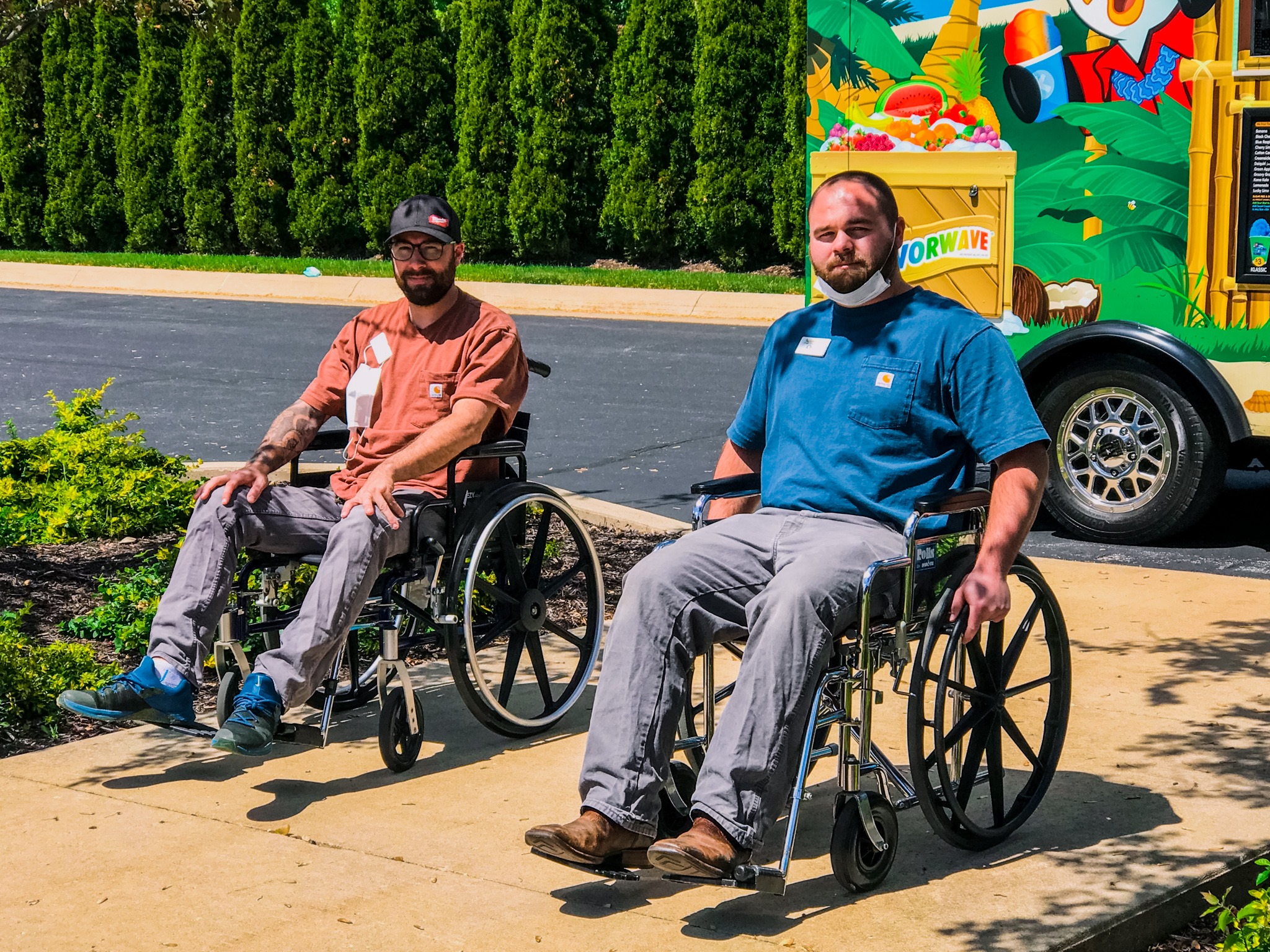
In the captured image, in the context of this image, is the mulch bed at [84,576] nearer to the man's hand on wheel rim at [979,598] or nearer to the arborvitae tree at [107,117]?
the man's hand on wheel rim at [979,598]

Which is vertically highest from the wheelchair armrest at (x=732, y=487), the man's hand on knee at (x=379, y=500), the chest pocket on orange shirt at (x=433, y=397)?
the chest pocket on orange shirt at (x=433, y=397)

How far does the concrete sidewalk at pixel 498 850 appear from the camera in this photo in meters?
3.63

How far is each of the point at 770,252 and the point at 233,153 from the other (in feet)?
29.0

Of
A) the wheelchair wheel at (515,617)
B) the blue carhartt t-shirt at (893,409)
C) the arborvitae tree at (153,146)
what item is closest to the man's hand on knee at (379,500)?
the wheelchair wheel at (515,617)

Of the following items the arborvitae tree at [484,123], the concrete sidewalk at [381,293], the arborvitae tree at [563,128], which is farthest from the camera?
the arborvitae tree at [484,123]

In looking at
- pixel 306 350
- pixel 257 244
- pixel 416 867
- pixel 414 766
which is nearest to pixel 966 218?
pixel 414 766

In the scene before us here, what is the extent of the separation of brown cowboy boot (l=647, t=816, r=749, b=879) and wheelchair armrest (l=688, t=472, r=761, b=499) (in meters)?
1.11

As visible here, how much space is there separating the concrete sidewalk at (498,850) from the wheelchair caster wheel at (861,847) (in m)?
0.04

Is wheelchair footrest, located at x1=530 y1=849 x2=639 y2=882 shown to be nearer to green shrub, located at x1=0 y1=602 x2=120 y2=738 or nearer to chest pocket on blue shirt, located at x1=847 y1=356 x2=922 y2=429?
chest pocket on blue shirt, located at x1=847 y1=356 x2=922 y2=429

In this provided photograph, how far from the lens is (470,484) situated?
509cm

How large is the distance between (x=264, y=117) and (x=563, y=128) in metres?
4.96

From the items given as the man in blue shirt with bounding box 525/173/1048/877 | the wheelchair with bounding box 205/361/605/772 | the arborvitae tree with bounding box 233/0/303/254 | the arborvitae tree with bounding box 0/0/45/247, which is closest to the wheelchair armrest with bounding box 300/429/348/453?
the wheelchair with bounding box 205/361/605/772

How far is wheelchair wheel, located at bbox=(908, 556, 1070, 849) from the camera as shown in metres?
3.90

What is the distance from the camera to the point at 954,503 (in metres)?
4.05
